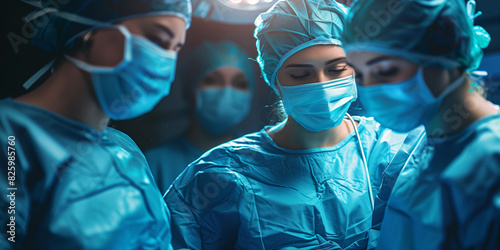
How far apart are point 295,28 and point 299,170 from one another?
686 millimetres

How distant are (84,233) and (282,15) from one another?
132 cm

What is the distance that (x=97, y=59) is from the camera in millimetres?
1170

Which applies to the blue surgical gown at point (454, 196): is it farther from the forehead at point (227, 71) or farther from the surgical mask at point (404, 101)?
the forehead at point (227, 71)

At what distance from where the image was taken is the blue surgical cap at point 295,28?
1848 mm

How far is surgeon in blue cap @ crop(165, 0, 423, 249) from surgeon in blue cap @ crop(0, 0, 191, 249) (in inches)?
21.6

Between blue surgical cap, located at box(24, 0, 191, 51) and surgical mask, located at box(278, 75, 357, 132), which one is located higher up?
blue surgical cap, located at box(24, 0, 191, 51)

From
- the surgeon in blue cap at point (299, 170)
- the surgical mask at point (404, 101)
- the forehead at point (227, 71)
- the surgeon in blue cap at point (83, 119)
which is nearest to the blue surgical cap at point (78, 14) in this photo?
the surgeon in blue cap at point (83, 119)

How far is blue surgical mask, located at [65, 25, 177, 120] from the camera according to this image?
1.16m

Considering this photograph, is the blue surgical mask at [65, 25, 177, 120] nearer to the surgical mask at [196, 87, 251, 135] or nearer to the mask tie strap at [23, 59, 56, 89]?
the mask tie strap at [23, 59, 56, 89]

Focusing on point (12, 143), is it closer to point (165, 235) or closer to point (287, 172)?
point (165, 235)

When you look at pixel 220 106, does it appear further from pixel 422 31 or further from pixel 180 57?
pixel 422 31

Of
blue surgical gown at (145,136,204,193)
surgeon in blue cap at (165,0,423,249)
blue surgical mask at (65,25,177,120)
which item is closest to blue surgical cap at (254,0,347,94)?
surgeon in blue cap at (165,0,423,249)

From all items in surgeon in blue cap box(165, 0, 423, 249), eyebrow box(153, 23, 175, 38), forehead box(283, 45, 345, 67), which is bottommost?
surgeon in blue cap box(165, 0, 423, 249)

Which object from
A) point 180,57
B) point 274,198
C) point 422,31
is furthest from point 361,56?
point 180,57
